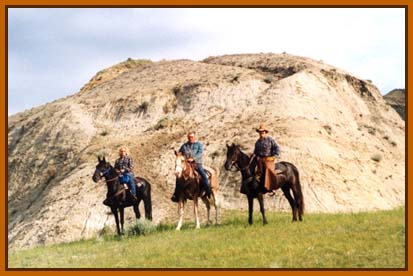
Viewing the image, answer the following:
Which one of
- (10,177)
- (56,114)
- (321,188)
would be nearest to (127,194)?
(321,188)

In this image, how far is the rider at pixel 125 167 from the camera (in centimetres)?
2194

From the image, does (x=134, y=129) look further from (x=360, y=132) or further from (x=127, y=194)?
(x=127, y=194)

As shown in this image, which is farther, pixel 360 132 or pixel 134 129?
pixel 134 129

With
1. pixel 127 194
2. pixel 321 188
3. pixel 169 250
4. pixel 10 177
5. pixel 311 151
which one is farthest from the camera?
pixel 10 177

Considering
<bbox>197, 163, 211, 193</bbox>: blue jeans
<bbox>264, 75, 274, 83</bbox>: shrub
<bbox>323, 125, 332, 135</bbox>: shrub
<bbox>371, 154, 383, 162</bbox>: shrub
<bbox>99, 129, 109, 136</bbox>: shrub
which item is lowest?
<bbox>197, 163, 211, 193</bbox>: blue jeans

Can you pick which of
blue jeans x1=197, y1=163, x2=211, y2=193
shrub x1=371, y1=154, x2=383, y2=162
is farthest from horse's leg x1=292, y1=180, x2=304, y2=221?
shrub x1=371, y1=154, x2=383, y2=162

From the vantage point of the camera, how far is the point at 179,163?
2031 centimetres

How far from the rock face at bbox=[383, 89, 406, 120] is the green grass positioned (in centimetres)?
4221

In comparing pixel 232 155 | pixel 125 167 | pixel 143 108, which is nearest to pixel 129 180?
pixel 125 167

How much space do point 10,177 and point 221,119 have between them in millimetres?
16951

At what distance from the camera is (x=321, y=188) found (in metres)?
30.7

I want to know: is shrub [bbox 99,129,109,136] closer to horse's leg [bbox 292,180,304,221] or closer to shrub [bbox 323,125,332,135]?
shrub [bbox 323,125,332,135]

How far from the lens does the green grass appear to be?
46.3 feet

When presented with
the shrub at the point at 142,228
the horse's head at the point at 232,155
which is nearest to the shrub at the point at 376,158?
the horse's head at the point at 232,155
